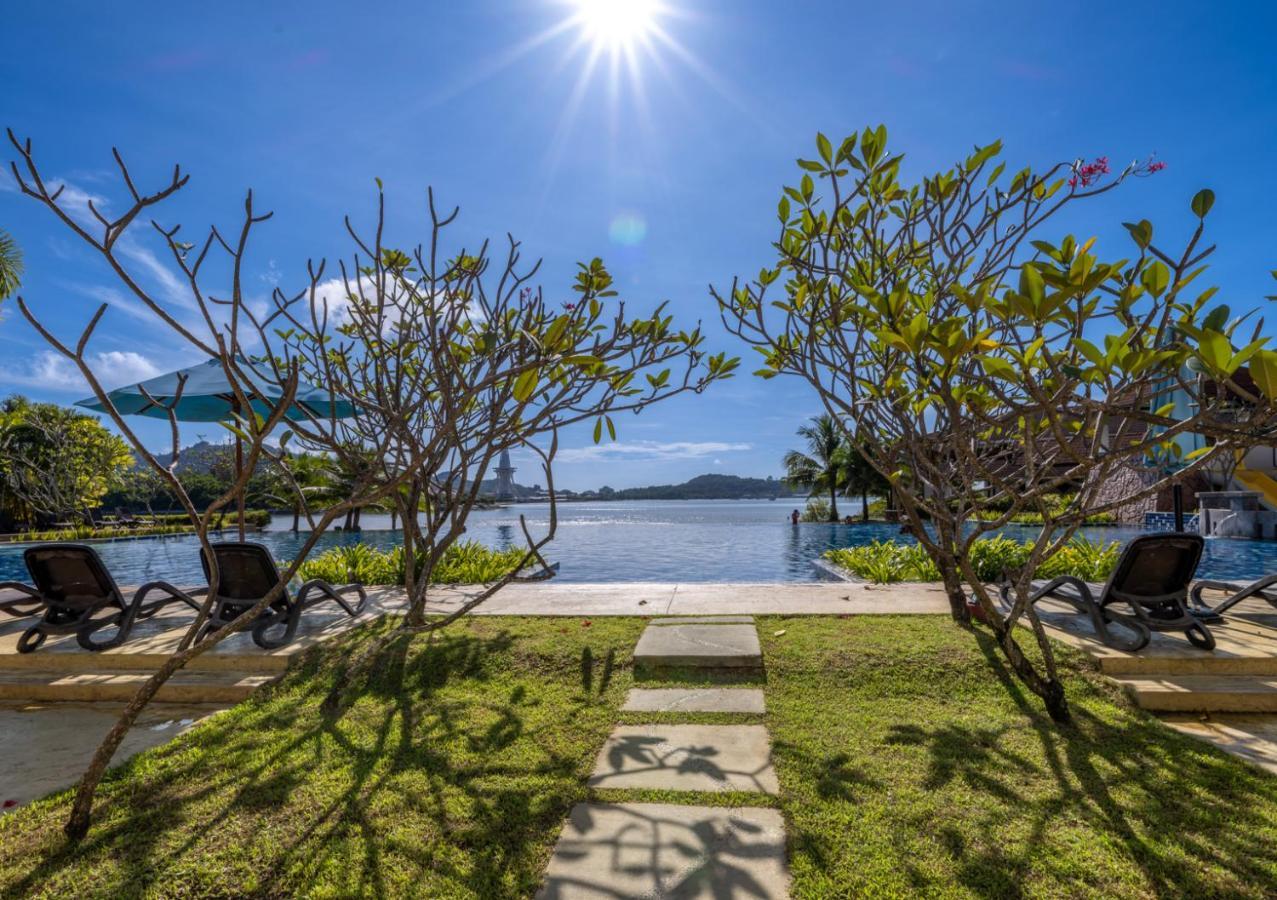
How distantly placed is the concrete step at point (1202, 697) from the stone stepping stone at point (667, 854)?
2.96 m

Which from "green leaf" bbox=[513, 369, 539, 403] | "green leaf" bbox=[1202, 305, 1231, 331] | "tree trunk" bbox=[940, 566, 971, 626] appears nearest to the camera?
"green leaf" bbox=[1202, 305, 1231, 331]

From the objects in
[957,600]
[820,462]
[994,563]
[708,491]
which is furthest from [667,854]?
[708,491]

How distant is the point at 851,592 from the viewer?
6551mm

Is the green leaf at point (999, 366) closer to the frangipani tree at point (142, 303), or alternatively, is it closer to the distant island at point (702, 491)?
the frangipani tree at point (142, 303)

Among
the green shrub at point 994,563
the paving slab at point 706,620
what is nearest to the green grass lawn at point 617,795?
the paving slab at point 706,620

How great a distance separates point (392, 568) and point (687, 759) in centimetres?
714

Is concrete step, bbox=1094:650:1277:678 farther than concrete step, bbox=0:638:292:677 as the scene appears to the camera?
No

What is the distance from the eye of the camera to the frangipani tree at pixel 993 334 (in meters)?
2.39

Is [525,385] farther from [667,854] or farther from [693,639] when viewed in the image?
[693,639]

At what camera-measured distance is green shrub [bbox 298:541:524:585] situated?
872 centimetres

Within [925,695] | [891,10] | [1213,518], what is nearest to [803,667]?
[925,695]

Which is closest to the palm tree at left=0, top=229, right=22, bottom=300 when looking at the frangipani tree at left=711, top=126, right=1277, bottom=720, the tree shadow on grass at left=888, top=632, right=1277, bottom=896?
the frangipani tree at left=711, top=126, right=1277, bottom=720

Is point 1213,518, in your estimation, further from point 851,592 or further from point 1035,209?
point 1035,209

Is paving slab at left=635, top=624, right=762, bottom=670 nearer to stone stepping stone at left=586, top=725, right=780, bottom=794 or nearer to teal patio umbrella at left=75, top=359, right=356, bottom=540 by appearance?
stone stepping stone at left=586, top=725, right=780, bottom=794
